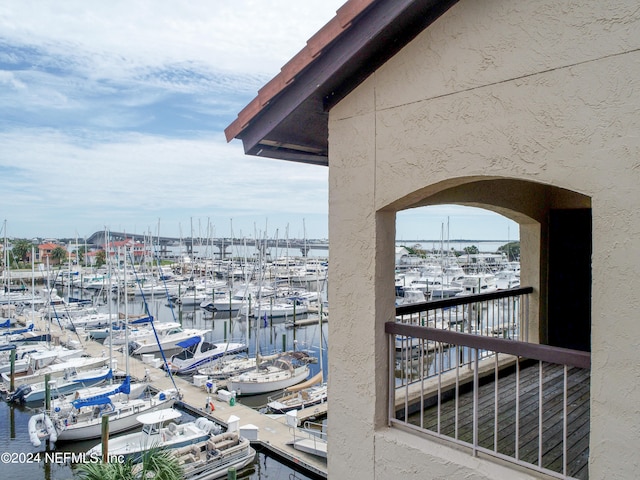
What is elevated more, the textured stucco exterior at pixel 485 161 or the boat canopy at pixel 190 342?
the textured stucco exterior at pixel 485 161

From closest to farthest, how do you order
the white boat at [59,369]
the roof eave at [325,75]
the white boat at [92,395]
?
the roof eave at [325,75]
the white boat at [92,395]
the white boat at [59,369]

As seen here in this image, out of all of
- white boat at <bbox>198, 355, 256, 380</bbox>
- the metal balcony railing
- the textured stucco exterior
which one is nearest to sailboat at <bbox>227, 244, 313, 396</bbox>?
white boat at <bbox>198, 355, 256, 380</bbox>

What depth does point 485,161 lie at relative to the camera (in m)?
3.51

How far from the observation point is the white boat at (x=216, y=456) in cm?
1538

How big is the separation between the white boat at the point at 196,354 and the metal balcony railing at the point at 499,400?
22.9 m

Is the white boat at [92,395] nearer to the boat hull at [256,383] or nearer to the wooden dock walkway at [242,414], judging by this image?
the wooden dock walkway at [242,414]

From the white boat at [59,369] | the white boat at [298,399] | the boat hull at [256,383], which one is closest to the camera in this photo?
the white boat at [298,399]

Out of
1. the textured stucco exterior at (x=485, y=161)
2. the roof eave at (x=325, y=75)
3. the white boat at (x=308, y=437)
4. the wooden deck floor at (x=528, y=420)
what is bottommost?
the white boat at (x=308, y=437)

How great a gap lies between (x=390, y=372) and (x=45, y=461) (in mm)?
19223

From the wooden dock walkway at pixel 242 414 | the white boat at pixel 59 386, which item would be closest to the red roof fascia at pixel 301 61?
the wooden dock walkway at pixel 242 414

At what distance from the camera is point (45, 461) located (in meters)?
17.9

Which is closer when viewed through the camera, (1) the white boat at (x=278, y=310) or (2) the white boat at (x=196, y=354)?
(2) the white boat at (x=196, y=354)

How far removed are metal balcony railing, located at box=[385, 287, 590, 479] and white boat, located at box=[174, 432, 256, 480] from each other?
12.2 m

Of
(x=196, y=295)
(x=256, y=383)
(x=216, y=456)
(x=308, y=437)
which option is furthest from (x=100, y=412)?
(x=196, y=295)
